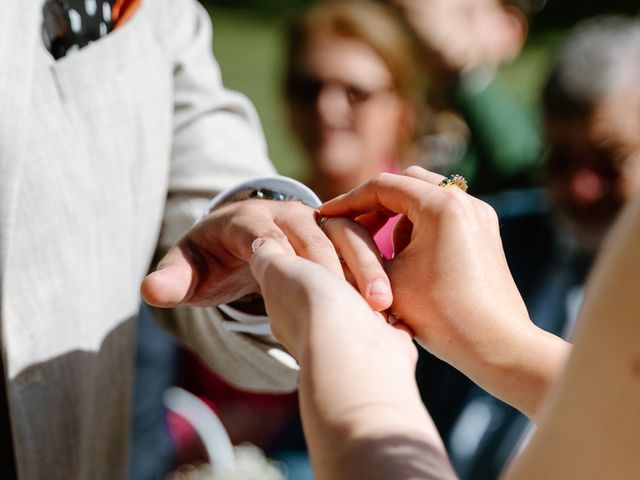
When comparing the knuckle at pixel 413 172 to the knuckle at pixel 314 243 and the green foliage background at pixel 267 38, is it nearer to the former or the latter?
the knuckle at pixel 314 243

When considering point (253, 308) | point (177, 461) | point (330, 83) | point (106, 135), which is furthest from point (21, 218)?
point (330, 83)

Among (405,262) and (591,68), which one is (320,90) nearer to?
(591,68)

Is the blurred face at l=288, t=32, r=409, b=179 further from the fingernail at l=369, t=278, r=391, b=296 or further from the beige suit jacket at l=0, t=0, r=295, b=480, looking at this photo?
the fingernail at l=369, t=278, r=391, b=296

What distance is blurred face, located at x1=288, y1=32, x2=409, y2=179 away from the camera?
1840mm

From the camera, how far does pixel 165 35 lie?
2.87 feet

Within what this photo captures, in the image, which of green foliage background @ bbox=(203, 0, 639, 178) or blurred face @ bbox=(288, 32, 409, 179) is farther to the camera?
green foliage background @ bbox=(203, 0, 639, 178)

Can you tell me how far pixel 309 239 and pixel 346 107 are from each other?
1202mm

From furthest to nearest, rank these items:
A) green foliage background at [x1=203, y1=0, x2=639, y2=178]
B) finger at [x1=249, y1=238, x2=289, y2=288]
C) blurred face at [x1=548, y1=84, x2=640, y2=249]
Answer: green foliage background at [x1=203, y1=0, x2=639, y2=178], blurred face at [x1=548, y1=84, x2=640, y2=249], finger at [x1=249, y1=238, x2=289, y2=288]

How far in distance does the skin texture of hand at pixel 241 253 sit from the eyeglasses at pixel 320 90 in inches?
43.5

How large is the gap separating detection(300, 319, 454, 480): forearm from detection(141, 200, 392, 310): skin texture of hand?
0.60 ft

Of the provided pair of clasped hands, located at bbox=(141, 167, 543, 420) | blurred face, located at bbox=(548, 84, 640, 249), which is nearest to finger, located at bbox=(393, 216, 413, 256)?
pair of clasped hands, located at bbox=(141, 167, 543, 420)

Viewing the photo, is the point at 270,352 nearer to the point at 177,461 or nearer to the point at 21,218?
the point at 21,218

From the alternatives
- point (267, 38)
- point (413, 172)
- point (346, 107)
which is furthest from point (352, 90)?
point (267, 38)

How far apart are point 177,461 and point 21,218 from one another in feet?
3.43
